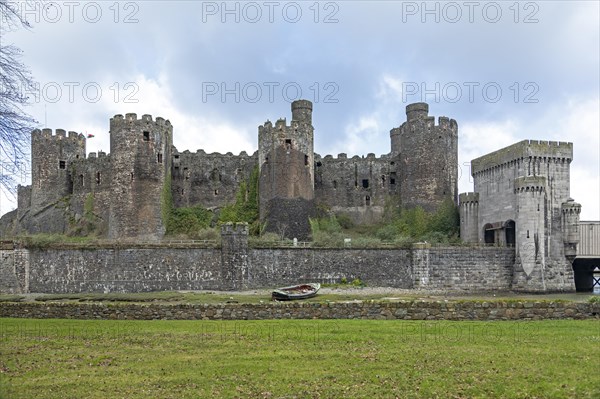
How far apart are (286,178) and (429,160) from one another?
14.6 metres

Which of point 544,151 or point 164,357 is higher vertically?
point 544,151

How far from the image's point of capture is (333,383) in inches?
648

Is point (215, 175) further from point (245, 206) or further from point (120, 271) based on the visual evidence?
point (120, 271)

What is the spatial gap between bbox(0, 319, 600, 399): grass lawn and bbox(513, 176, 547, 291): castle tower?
33228 mm

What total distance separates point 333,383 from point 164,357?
224 inches

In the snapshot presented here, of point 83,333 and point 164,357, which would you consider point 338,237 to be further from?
point 164,357

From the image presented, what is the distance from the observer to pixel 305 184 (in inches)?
2579

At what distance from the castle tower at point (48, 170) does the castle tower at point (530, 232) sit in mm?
43185

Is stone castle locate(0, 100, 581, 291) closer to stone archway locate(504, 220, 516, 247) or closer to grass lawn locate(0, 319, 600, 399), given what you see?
stone archway locate(504, 220, 516, 247)

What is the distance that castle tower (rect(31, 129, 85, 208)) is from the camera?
6988 centimetres

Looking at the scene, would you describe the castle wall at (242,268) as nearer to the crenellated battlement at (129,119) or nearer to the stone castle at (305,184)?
the stone castle at (305,184)

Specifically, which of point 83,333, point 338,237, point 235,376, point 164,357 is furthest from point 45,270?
point 235,376

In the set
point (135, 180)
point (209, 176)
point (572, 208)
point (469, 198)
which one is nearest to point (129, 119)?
point (135, 180)

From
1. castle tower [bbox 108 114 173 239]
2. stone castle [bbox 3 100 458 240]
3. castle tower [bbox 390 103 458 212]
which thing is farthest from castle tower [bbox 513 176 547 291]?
castle tower [bbox 108 114 173 239]
